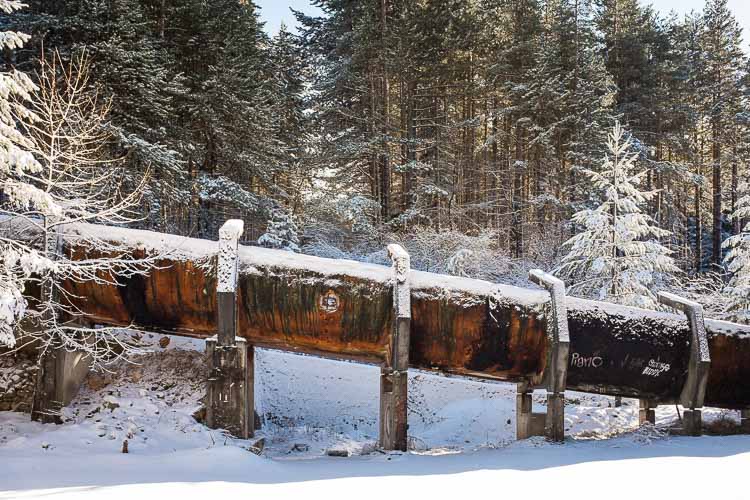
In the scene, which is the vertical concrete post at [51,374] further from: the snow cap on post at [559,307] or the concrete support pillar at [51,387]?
the snow cap on post at [559,307]

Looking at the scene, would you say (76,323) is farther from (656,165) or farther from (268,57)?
(656,165)

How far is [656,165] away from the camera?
941 inches

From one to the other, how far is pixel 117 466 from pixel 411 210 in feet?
50.6

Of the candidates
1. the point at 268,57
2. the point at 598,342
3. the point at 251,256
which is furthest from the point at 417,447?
the point at 268,57

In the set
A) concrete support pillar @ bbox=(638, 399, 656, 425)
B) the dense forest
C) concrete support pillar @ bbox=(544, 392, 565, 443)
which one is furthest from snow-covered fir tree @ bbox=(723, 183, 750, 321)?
concrete support pillar @ bbox=(544, 392, 565, 443)

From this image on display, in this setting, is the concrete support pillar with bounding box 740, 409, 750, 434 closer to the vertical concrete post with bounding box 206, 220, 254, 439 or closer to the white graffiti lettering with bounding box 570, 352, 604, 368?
the white graffiti lettering with bounding box 570, 352, 604, 368

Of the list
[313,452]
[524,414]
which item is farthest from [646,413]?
[313,452]

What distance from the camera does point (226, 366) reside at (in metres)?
7.87

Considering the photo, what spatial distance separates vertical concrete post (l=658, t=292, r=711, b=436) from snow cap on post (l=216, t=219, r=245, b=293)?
8.93 metres

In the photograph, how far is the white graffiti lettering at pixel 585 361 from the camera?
900 cm

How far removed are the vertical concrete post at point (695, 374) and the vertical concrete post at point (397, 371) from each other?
19.0 feet

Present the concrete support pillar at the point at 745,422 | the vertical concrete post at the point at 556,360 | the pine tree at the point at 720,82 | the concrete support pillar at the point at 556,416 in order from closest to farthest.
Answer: the vertical concrete post at the point at 556,360
the concrete support pillar at the point at 556,416
the concrete support pillar at the point at 745,422
the pine tree at the point at 720,82

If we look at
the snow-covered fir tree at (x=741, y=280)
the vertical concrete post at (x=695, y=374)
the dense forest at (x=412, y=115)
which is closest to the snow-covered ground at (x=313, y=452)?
the vertical concrete post at (x=695, y=374)

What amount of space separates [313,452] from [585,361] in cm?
547
